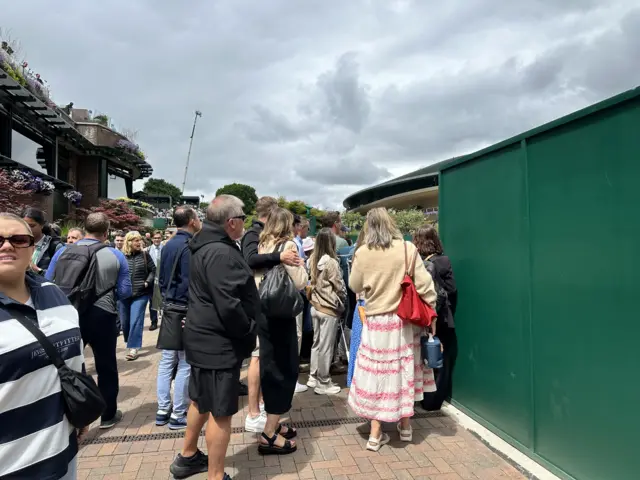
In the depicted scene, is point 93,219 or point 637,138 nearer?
point 637,138

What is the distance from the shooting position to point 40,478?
154 centimetres

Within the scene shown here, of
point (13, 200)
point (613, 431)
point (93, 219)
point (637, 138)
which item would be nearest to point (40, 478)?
point (93, 219)

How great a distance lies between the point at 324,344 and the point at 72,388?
3.25 m

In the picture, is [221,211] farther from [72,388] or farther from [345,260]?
[345,260]

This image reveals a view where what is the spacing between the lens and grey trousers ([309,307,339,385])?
4633 millimetres

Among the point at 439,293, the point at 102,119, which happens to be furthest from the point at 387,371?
the point at 102,119

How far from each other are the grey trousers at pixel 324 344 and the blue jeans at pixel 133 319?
2.63 meters

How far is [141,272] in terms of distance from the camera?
636 cm

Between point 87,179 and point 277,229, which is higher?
point 87,179

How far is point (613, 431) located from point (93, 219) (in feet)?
13.2

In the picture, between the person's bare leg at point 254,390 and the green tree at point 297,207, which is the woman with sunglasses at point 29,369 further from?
the green tree at point 297,207

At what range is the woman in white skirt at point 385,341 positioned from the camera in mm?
3354

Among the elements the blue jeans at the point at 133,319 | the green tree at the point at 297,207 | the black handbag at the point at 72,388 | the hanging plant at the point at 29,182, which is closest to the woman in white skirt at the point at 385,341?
the black handbag at the point at 72,388

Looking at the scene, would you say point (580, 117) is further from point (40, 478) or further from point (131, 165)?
point (131, 165)
